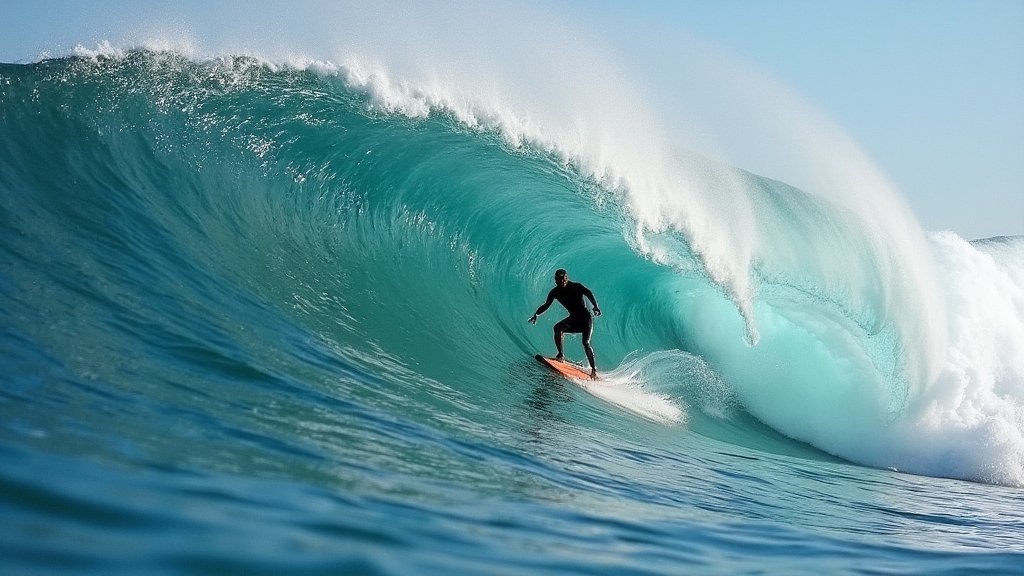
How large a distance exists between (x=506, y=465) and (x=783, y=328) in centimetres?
987

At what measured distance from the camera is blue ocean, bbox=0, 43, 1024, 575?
2781 mm

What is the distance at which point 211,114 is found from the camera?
946cm

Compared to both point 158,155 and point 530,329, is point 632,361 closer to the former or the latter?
point 530,329

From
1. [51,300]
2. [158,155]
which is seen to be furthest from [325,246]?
[51,300]

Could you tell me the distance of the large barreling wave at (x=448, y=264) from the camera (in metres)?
5.55

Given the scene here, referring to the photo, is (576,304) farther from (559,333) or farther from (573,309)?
(559,333)

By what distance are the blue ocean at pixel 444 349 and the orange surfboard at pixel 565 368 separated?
0.15m

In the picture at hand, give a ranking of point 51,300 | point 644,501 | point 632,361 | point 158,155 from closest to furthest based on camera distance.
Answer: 1. point 644,501
2. point 51,300
3. point 158,155
4. point 632,361

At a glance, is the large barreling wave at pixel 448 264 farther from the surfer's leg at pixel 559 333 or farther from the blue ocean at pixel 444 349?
the surfer's leg at pixel 559 333

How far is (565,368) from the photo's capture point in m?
9.43

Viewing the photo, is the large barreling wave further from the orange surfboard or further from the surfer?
the surfer

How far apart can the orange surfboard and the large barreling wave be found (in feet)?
1.43

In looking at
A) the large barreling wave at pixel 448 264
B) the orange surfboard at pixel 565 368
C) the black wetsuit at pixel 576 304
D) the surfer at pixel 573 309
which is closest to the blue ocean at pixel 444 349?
the large barreling wave at pixel 448 264

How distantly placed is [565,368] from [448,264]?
2352mm
